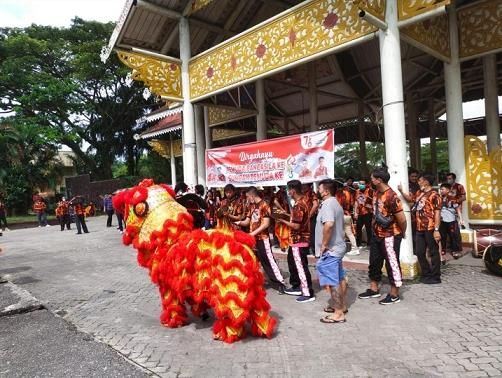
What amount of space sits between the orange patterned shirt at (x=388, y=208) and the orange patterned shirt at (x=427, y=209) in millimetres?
1016

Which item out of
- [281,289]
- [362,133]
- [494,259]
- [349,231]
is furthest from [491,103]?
[362,133]

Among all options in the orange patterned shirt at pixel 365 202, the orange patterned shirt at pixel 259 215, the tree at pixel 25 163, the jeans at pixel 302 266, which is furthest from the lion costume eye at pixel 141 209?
the tree at pixel 25 163

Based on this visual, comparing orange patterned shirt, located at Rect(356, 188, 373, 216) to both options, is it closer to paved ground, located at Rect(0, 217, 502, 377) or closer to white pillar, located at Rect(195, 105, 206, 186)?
paved ground, located at Rect(0, 217, 502, 377)

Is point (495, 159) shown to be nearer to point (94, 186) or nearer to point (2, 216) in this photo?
point (2, 216)

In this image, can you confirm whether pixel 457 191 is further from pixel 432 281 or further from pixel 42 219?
pixel 42 219

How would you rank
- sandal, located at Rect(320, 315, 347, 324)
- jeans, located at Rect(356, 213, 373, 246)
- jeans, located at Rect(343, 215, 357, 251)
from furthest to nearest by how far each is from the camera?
jeans, located at Rect(356, 213, 373, 246) < jeans, located at Rect(343, 215, 357, 251) < sandal, located at Rect(320, 315, 347, 324)

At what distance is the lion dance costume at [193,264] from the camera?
376cm

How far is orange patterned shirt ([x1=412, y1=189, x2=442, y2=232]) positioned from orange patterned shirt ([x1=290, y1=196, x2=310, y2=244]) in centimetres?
170

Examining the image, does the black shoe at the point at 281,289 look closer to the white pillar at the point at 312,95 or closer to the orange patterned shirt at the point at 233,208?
the orange patterned shirt at the point at 233,208

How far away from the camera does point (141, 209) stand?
4359 millimetres

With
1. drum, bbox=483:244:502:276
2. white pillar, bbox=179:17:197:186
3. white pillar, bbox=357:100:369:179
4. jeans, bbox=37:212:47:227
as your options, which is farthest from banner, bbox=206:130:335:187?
jeans, bbox=37:212:47:227

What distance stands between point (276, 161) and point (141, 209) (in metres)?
2.90

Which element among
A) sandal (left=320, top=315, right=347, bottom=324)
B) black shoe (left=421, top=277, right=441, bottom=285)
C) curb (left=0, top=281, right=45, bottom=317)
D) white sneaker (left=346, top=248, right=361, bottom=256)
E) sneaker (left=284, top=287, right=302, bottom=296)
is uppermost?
white sneaker (left=346, top=248, right=361, bottom=256)

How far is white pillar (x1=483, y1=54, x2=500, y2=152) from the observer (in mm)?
8320
